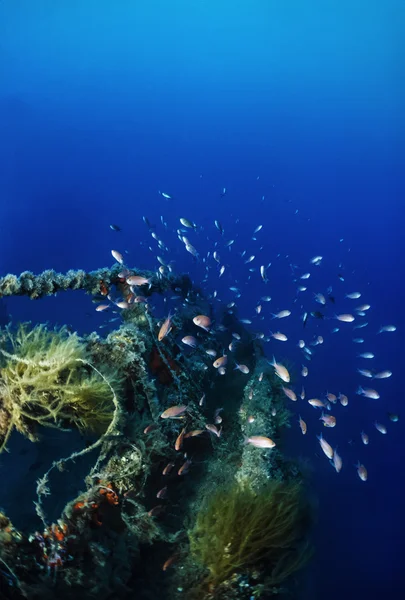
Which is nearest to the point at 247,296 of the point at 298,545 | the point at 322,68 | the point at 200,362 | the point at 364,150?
the point at 200,362

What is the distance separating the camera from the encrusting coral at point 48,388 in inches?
188

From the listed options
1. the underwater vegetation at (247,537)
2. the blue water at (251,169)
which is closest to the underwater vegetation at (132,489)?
the underwater vegetation at (247,537)

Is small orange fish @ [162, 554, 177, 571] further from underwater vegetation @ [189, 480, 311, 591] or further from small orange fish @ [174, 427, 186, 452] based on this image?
small orange fish @ [174, 427, 186, 452]

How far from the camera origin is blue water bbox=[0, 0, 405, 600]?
22812 mm

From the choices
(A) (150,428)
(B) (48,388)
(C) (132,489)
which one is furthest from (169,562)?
(B) (48,388)

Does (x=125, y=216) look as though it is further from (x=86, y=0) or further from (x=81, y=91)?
(x=86, y=0)

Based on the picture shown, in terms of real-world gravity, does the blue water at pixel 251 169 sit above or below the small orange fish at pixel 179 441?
above

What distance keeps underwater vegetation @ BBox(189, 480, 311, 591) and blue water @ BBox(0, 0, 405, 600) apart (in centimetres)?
478

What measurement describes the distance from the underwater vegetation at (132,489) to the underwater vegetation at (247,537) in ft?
0.05

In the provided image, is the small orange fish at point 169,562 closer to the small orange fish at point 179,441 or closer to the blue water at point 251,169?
the small orange fish at point 179,441

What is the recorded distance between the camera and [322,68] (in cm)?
14612

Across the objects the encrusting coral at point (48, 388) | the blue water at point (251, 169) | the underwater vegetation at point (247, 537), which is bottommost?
the underwater vegetation at point (247, 537)

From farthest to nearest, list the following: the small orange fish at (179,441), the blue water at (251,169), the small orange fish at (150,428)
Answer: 1. the blue water at (251,169)
2. the small orange fish at (179,441)
3. the small orange fish at (150,428)

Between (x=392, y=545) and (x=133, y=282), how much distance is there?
18.5 meters
